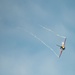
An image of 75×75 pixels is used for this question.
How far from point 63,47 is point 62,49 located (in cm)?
170

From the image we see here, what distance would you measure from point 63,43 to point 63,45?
1.47m

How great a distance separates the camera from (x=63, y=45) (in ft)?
426

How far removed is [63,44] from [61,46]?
6.31ft

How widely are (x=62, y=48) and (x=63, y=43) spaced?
3.72 m

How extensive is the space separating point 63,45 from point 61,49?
3.34 meters

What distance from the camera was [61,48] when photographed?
13062cm

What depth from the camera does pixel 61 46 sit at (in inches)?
5108

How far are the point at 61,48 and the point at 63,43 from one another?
3.91m

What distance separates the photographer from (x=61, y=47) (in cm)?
13012

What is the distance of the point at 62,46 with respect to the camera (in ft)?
426

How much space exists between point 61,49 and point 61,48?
876 millimetres

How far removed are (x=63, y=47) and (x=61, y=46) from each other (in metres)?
1.62

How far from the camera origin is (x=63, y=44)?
129500mm

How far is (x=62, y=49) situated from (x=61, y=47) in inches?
70.0
